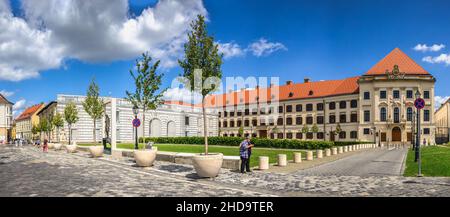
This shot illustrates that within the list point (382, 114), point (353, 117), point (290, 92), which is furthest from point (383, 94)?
point (290, 92)

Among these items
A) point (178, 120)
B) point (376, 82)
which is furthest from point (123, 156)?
point (376, 82)

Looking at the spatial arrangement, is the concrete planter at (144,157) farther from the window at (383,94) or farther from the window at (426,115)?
the window at (426,115)

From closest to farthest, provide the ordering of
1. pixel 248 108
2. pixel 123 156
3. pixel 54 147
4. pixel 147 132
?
pixel 123 156 < pixel 54 147 < pixel 147 132 < pixel 248 108

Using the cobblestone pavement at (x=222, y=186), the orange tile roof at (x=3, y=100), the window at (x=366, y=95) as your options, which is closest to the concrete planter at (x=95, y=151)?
the cobblestone pavement at (x=222, y=186)

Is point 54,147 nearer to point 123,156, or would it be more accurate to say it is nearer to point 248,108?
point 123,156

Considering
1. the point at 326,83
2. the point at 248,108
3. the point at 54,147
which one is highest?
the point at 326,83

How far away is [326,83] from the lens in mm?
74250

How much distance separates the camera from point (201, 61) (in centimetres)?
1495

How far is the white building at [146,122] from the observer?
51.2 m

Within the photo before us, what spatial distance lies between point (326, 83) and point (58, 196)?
7180cm

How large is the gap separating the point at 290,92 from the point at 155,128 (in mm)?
34624

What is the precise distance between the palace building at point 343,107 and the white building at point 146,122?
1293cm

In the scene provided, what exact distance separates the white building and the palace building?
1293cm
